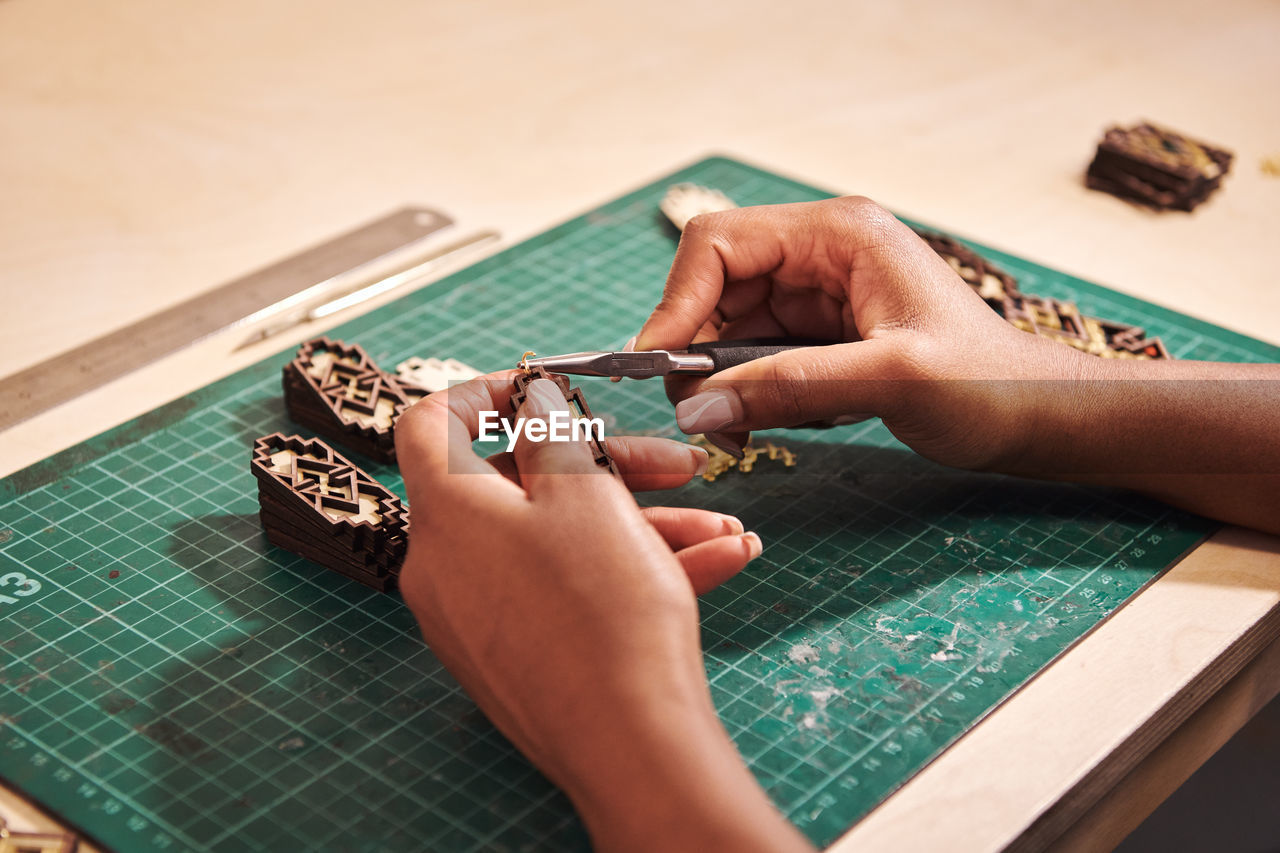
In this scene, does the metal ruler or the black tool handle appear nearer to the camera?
the black tool handle

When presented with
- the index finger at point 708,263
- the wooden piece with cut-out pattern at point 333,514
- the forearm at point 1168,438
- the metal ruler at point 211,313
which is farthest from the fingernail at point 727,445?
the metal ruler at point 211,313

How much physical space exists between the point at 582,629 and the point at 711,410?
0.56 metres

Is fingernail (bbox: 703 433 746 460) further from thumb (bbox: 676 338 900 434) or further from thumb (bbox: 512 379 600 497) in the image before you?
thumb (bbox: 512 379 600 497)

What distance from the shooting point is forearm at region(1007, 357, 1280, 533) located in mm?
2172

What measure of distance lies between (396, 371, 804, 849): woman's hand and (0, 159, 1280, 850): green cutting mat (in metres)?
0.16

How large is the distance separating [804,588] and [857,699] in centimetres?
26

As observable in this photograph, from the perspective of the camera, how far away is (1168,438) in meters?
2.20

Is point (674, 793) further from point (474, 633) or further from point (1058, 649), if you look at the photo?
point (1058, 649)

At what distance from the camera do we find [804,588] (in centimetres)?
201

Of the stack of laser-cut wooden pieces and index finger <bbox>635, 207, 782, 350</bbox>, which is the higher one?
index finger <bbox>635, 207, 782, 350</bbox>

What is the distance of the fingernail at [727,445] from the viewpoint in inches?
88.6

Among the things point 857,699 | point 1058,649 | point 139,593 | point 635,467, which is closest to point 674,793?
point 857,699

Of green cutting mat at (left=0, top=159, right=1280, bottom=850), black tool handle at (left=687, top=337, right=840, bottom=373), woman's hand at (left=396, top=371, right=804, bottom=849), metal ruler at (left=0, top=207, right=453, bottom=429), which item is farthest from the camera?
metal ruler at (left=0, top=207, right=453, bottom=429)

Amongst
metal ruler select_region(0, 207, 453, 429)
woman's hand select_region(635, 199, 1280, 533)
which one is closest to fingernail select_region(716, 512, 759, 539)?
woman's hand select_region(635, 199, 1280, 533)
